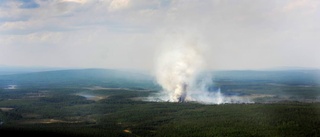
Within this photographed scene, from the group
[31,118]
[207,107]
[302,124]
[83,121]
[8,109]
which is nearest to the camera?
[302,124]

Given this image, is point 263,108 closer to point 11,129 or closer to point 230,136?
point 230,136

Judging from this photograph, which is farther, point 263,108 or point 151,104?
point 151,104

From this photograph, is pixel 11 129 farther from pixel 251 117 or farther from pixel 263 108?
pixel 263 108

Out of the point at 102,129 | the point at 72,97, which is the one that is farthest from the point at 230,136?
the point at 72,97

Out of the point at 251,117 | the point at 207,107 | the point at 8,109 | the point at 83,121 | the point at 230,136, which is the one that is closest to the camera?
the point at 230,136

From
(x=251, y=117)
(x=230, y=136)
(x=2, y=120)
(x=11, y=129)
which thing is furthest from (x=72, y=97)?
(x=230, y=136)

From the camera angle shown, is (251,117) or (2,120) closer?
(251,117)

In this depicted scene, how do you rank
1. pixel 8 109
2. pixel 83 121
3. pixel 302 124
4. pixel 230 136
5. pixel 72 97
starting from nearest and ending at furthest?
pixel 230 136 → pixel 302 124 → pixel 83 121 → pixel 8 109 → pixel 72 97

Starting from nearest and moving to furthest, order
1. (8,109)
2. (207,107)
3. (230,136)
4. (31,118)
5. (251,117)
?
(230,136) → (251,117) → (31,118) → (207,107) → (8,109)
